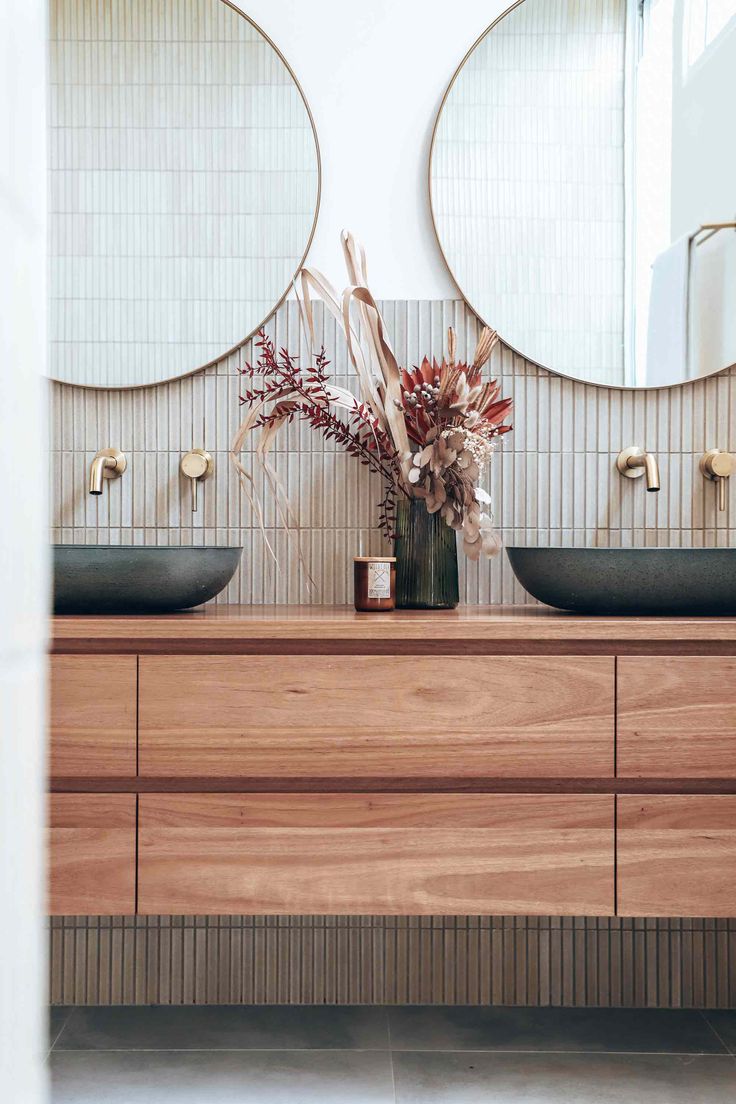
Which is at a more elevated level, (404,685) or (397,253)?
(397,253)

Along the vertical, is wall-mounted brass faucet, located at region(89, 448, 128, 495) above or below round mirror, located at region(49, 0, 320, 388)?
below

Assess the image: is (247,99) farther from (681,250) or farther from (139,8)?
(681,250)

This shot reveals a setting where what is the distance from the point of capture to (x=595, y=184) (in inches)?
78.0

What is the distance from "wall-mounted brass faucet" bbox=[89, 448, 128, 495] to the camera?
1.83m

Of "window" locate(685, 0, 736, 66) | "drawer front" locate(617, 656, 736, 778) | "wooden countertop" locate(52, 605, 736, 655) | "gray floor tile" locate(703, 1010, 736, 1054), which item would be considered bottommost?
"gray floor tile" locate(703, 1010, 736, 1054)

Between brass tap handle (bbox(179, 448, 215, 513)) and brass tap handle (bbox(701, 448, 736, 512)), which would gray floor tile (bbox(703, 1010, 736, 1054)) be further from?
brass tap handle (bbox(179, 448, 215, 513))

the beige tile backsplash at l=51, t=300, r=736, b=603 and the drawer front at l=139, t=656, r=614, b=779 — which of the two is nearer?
the drawer front at l=139, t=656, r=614, b=779

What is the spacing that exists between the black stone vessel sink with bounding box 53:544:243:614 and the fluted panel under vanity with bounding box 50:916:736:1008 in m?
0.75

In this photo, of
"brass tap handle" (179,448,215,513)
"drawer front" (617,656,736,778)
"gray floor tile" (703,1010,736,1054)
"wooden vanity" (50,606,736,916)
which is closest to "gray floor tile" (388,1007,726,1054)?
"gray floor tile" (703,1010,736,1054)

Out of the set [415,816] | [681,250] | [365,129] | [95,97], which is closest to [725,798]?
[415,816]

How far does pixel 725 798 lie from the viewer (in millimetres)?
1486

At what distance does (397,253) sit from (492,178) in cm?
25

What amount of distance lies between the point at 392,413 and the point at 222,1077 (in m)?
1.22

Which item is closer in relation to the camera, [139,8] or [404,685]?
[404,685]
